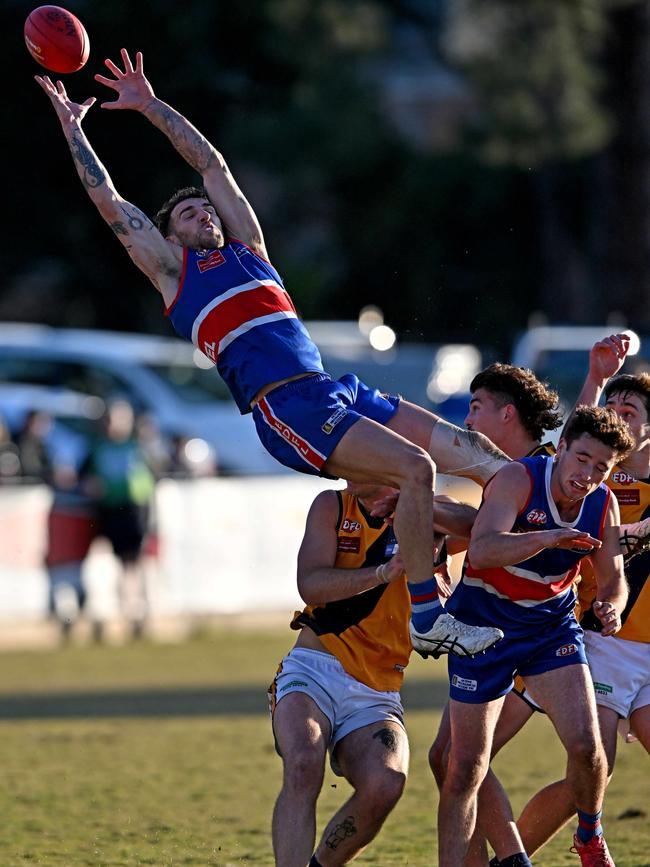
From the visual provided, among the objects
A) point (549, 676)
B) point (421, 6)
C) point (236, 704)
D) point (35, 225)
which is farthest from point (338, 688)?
point (421, 6)

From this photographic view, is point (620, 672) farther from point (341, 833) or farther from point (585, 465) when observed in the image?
point (341, 833)

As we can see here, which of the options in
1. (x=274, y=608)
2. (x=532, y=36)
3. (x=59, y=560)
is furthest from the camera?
(x=532, y=36)

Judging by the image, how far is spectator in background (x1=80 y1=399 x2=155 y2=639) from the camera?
18.1m

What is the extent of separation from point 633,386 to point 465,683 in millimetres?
1638

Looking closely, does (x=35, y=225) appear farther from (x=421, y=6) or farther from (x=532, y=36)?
(x=532, y=36)

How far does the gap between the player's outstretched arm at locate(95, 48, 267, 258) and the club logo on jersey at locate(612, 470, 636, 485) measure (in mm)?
1918

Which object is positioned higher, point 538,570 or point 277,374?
point 277,374

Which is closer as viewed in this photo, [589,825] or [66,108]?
[589,825]

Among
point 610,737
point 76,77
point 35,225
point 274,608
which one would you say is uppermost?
point 76,77

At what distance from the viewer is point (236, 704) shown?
13867 millimetres

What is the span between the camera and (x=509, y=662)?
6.39 meters

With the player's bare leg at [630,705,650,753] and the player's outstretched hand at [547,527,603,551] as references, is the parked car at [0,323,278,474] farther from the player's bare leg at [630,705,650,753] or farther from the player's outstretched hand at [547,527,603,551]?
the player's outstretched hand at [547,527,603,551]

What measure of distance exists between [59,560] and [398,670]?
1173 cm

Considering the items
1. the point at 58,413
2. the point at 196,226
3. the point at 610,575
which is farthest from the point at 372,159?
the point at 610,575
